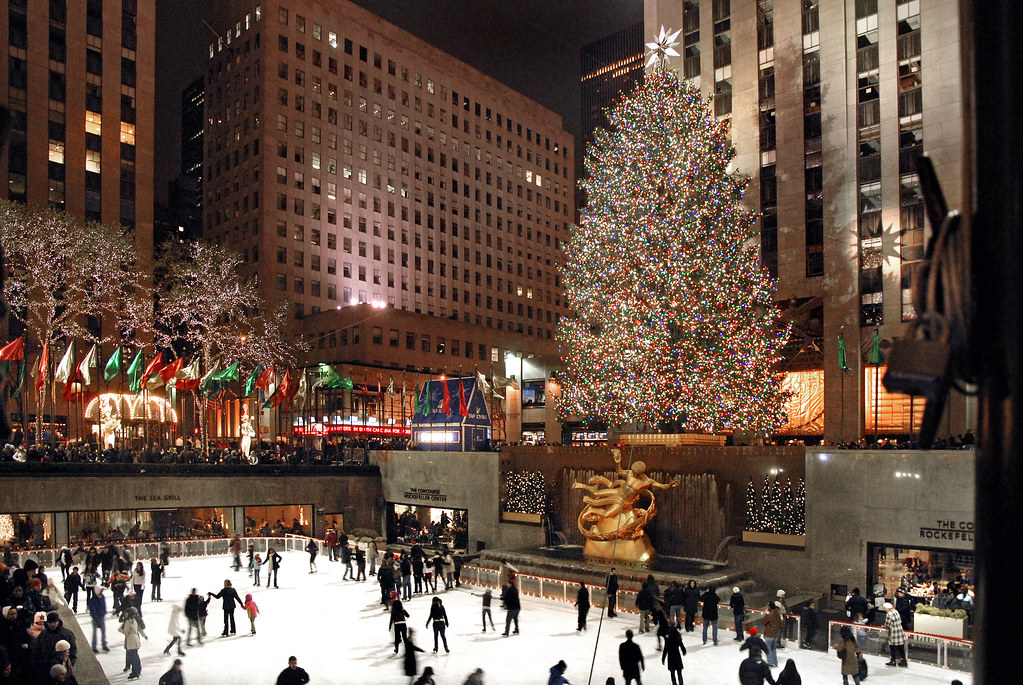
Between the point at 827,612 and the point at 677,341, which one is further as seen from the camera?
the point at 677,341

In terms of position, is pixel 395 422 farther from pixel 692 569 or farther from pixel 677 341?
pixel 692 569

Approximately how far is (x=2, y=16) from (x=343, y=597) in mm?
57649

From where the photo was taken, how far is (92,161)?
68.1 metres

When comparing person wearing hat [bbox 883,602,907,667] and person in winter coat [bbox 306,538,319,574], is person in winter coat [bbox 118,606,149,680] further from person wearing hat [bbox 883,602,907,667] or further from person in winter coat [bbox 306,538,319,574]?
person wearing hat [bbox 883,602,907,667]

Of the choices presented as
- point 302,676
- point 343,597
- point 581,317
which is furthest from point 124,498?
point 302,676

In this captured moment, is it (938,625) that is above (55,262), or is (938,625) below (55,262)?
below

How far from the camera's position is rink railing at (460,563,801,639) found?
2100 cm

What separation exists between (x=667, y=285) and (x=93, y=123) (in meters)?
53.9

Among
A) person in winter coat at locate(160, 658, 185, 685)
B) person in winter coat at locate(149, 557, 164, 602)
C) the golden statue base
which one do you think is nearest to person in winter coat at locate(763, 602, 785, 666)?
the golden statue base

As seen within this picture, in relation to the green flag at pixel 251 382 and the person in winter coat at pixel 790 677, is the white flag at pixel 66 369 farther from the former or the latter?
the person in winter coat at pixel 790 677

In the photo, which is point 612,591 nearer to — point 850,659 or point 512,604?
point 512,604

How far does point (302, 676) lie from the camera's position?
12.4 meters

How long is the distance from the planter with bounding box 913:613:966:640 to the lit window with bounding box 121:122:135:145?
68467mm

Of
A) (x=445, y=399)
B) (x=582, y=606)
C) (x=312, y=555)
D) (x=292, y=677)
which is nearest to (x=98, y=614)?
(x=292, y=677)
